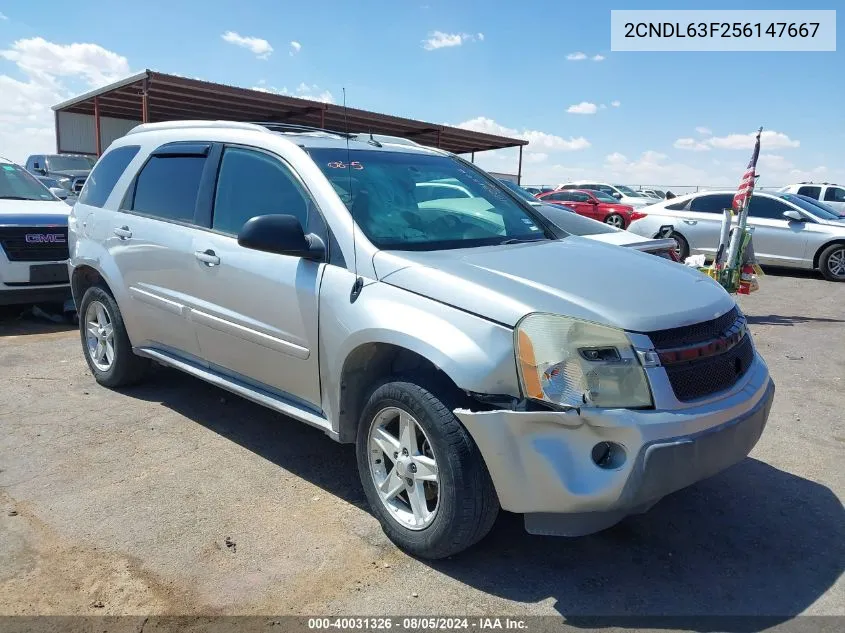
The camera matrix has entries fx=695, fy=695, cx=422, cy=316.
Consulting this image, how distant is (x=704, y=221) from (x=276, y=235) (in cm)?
1144

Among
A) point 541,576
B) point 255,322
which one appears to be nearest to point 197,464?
point 255,322

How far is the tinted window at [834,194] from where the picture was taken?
75.7 ft

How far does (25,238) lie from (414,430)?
605 centimetres

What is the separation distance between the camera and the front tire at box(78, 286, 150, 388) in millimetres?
4953

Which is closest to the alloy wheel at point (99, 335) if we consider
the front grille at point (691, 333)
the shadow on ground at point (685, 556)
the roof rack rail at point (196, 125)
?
the roof rack rail at point (196, 125)

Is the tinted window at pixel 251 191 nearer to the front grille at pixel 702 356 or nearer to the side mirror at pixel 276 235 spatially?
the side mirror at pixel 276 235

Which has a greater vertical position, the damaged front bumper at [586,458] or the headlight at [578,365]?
the headlight at [578,365]

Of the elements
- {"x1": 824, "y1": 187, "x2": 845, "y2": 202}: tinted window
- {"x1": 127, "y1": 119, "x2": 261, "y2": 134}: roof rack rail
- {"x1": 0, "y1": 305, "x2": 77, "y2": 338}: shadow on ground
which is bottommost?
{"x1": 0, "y1": 305, "x2": 77, "y2": 338}: shadow on ground

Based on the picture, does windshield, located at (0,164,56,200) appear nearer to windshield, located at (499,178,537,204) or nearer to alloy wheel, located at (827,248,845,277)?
windshield, located at (499,178,537,204)

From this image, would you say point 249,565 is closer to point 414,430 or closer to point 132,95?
point 414,430

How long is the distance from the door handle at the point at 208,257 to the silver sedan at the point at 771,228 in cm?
1082

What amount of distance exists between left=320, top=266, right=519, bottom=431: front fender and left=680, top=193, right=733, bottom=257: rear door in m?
11.1

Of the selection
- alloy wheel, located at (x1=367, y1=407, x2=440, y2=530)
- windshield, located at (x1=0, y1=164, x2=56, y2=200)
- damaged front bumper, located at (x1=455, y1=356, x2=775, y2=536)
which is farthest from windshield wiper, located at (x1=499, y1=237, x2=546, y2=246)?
windshield, located at (x1=0, y1=164, x2=56, y2=200)

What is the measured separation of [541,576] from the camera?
2912 millimetres
